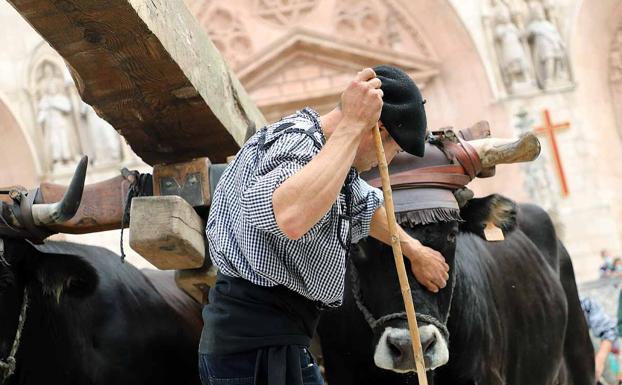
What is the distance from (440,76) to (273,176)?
1065cm

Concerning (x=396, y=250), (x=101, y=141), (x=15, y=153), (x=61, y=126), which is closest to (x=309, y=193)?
(x=396, y=250)

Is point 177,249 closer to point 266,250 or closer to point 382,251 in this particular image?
point 382,251

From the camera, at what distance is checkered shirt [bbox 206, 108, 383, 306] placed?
2.10 m

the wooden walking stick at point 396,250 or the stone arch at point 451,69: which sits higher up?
the stone arch at point 451,69

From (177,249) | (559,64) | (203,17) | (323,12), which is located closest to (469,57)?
(559,64)

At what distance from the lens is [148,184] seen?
11.3 ft

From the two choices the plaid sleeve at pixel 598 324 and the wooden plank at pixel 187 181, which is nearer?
the wooden plank at pixel 187 181

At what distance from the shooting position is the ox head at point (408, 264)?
9.49 feet

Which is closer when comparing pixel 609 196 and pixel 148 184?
pixel 148 184

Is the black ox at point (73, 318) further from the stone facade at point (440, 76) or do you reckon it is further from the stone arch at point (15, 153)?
the stone arch at point (15, 153)

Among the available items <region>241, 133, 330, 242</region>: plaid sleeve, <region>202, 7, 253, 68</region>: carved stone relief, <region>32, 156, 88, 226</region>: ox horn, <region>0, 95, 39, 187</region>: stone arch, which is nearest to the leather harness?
<region>32, 156, 88, 226</region>: ox horn

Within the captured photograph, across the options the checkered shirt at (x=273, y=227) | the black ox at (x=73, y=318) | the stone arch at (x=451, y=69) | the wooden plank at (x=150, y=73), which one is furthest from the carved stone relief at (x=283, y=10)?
the checkered shirt at (x=273, y=227)

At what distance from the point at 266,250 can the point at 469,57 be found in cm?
1036

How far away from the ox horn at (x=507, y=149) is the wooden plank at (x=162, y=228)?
1284mm
